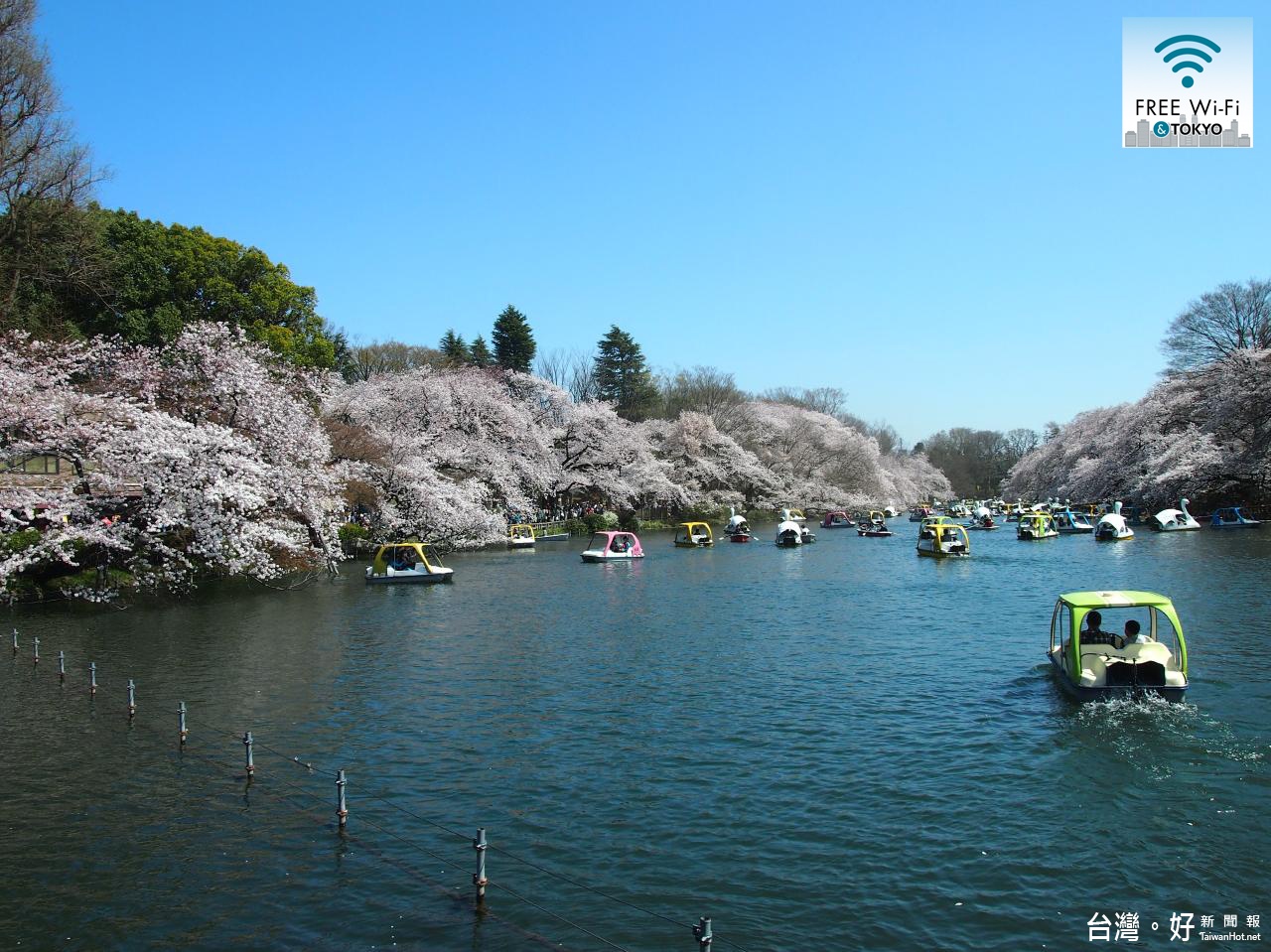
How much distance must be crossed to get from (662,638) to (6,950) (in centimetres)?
1819

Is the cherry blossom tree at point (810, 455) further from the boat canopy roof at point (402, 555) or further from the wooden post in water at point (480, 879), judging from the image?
the wooden post in water at point (480, 879)

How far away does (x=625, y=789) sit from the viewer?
1312 cm

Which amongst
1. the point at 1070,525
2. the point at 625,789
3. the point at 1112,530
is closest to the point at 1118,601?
the point at 625,789

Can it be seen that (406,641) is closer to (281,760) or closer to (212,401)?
(281,760)

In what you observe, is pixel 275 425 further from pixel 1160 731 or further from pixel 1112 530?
pixel 1112 530

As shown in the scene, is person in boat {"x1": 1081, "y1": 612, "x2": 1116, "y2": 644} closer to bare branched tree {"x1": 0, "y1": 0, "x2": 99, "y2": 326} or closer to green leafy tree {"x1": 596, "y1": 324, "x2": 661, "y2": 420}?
bare branched tree {"x1": 0, "y1": 0, "x2": 99, "y2": 326}

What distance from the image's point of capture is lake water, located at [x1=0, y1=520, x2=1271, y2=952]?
9.42 metres

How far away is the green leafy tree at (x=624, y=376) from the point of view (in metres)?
99.8

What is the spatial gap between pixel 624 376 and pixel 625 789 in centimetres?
8876

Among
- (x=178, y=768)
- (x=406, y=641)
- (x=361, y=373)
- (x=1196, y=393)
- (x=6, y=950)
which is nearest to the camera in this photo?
(x=6, y=950)

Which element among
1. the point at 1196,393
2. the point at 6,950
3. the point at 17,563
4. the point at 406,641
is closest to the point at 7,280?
the point at 17,563

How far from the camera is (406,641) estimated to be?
2506cm

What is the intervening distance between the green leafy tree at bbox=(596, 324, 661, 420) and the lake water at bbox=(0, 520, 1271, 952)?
7412 centimetres

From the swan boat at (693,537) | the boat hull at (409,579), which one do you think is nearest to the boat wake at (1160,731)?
the boat hull at (409,579)
